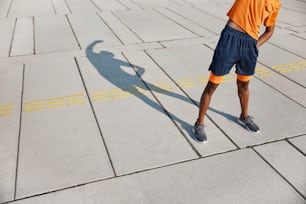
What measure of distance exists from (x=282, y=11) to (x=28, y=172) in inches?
416

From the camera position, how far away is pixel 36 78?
5.60 metres

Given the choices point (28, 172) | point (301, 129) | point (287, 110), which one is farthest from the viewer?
point (287, 110)

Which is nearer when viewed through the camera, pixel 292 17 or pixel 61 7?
pixel 292 17

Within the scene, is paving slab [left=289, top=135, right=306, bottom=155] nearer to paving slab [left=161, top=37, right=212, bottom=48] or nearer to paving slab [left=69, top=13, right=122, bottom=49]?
paving slab [left=161, top=37, right=212, bottom=48]

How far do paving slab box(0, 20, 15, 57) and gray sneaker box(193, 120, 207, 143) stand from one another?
504 cm

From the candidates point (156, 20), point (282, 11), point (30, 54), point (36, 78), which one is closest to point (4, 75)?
point (36, 78)

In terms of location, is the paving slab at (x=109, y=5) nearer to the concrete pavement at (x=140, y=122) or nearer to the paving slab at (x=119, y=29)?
the paving slab at (x=119, y=29)

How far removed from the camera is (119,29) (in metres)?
8.55

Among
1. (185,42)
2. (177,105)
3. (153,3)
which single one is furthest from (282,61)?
(153,3)

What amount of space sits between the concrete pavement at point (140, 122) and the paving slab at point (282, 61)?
0.03m

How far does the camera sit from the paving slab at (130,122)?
3615mm

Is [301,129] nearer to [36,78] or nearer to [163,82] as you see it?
[163,82]

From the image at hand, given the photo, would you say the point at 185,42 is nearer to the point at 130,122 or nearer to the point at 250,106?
the point at 250,106

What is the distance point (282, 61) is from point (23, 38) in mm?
6577
